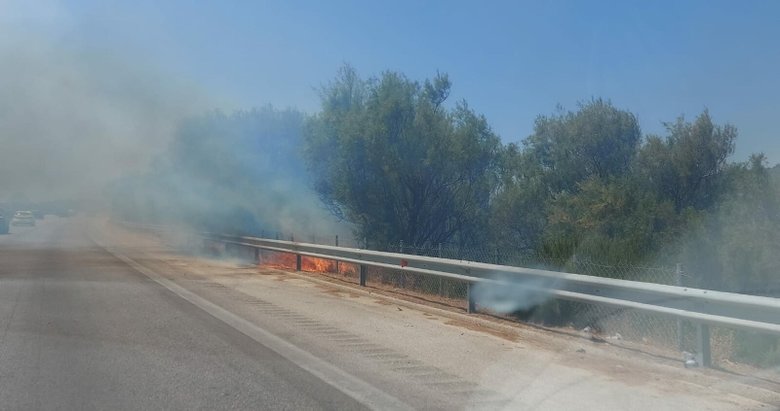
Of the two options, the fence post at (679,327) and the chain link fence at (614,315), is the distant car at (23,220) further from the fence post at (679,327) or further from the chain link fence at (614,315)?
the fence post at (679,327)

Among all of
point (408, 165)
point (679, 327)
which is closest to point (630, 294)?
point (679, 327)

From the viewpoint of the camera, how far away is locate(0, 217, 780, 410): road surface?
7105 mm

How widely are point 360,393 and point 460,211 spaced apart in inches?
632

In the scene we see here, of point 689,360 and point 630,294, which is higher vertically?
point 630,294

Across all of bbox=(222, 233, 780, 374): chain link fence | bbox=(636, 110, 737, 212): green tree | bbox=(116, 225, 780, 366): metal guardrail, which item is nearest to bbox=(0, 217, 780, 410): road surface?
bbox=(116, 225, 780, 366): metal guardrail

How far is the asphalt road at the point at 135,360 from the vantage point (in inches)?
278

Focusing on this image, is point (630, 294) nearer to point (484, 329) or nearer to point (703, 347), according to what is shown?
point (703, 347)

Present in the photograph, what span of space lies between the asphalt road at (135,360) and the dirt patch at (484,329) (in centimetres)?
314

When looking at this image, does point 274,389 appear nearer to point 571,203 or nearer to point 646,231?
point 646,231

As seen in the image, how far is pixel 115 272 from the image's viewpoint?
1988 cm

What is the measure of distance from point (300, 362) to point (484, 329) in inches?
134

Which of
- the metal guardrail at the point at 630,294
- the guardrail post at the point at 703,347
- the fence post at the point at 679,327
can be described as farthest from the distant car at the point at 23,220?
the guardrail post at the point at 703,347

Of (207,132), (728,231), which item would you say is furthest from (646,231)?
(207,132)

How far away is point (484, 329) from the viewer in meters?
11.2
